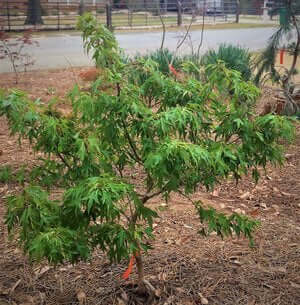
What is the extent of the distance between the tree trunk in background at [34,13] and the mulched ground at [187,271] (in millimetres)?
23188

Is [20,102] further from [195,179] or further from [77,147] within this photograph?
[195,179]

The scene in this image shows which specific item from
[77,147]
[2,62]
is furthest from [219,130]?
[2,62]

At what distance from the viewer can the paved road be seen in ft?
47.0

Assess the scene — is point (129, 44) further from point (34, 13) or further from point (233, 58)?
point (233, 58)

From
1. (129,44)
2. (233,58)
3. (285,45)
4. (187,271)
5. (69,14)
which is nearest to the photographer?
(187,271)

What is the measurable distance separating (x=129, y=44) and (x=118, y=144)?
1666cm

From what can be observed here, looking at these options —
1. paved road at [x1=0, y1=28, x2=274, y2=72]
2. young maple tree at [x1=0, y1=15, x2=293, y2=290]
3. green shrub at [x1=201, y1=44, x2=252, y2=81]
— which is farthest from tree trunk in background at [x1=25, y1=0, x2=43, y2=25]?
young maple tree at [x1=0, y1=15, x2=293, y2=290]

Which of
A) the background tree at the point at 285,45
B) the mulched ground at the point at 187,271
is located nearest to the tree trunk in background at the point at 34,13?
the background tree at the point at 285,45

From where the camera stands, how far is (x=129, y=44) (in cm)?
1886

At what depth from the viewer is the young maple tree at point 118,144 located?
2203 mm

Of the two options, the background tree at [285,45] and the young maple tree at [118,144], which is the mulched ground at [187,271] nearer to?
the young maple tree at [118,144]

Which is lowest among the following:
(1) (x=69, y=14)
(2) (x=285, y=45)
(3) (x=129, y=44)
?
(3) (x=129, y=44)

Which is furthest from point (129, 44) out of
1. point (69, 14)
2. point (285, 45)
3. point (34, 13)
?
point (285, 45)

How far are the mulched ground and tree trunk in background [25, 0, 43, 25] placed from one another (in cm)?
2319
